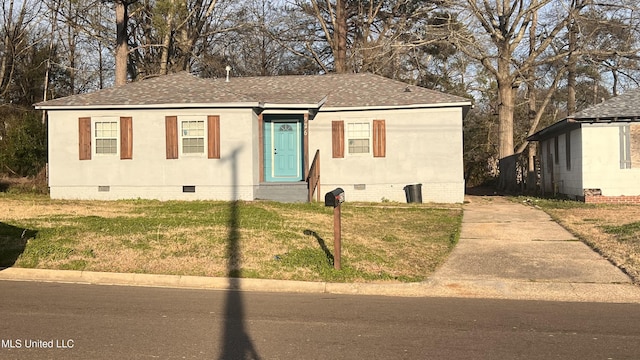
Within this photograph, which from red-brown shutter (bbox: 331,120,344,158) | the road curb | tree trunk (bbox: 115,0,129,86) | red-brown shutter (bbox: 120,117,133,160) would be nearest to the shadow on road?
the road curb

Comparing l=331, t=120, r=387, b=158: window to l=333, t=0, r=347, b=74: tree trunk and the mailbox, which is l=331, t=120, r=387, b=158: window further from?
l=333, t=0, r=347, b=74: tree trunk

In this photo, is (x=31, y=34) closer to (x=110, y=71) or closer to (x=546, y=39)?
(x=110, y=71)

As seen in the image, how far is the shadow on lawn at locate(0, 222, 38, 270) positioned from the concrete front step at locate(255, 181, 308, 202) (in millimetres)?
8271

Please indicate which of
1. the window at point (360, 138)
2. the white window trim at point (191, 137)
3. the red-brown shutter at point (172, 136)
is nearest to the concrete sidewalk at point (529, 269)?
the window at point (360, 138)

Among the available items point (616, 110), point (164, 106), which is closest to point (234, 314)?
point (164, 106)

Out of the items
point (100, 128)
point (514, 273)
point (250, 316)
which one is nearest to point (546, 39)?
point (100, 128)

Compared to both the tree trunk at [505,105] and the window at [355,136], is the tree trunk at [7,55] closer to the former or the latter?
the window at [355,136]

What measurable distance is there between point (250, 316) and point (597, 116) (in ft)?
54.9

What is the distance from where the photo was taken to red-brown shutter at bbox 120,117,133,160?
19.6 meters

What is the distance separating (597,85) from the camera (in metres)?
47.9

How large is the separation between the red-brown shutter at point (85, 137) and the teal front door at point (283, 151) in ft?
18.6

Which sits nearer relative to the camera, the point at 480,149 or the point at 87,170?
the point at 87,170

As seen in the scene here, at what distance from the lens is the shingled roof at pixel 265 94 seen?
19.6 m

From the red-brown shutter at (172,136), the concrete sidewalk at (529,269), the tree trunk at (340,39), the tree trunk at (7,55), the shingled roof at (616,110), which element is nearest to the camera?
the concrete sidewalk at (529,269)
